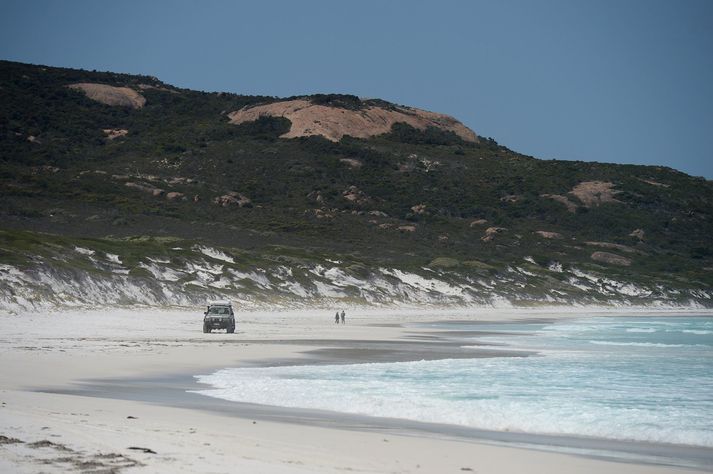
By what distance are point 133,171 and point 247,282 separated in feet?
239

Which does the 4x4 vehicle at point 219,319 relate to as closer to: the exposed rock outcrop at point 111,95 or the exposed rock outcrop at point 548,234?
the exposed rock outcrop at point 548,234

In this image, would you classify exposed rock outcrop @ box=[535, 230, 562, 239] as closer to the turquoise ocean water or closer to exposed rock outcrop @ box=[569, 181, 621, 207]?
exposed rock outcrop @ box=[569, 181, 621, 207]

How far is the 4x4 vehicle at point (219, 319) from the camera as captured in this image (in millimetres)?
38812

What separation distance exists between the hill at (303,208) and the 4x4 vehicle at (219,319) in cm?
1009

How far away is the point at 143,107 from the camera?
181m

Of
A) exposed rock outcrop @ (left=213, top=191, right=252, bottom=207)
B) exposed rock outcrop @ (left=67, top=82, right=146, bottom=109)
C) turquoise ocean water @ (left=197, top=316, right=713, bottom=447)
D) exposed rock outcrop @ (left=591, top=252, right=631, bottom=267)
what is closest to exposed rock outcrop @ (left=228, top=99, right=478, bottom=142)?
exposed rock outcrop @ (left=67, top=82, right=146, bottom=109)

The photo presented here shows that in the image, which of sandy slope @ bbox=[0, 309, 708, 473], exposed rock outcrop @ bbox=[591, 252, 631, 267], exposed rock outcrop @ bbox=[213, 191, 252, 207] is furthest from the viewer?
exposed rock outcrop @ bbox=[213, 191, 252, 207]

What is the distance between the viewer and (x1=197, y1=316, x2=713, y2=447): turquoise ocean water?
15492mm

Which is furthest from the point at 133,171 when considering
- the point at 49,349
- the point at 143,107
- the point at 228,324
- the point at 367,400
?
the point at 367,400

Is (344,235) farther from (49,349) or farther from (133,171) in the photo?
(49,349)

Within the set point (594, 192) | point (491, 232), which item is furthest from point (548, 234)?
point (594, 192)

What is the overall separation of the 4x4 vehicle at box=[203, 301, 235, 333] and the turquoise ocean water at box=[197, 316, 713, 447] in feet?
46.2

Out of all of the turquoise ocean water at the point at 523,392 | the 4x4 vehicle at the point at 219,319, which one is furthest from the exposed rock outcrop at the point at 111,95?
the turquoise ocean water at the point at 523,392

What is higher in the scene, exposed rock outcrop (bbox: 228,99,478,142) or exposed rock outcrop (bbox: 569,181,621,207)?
exposed rock outcrop (bbox: 228,99,478,142)
